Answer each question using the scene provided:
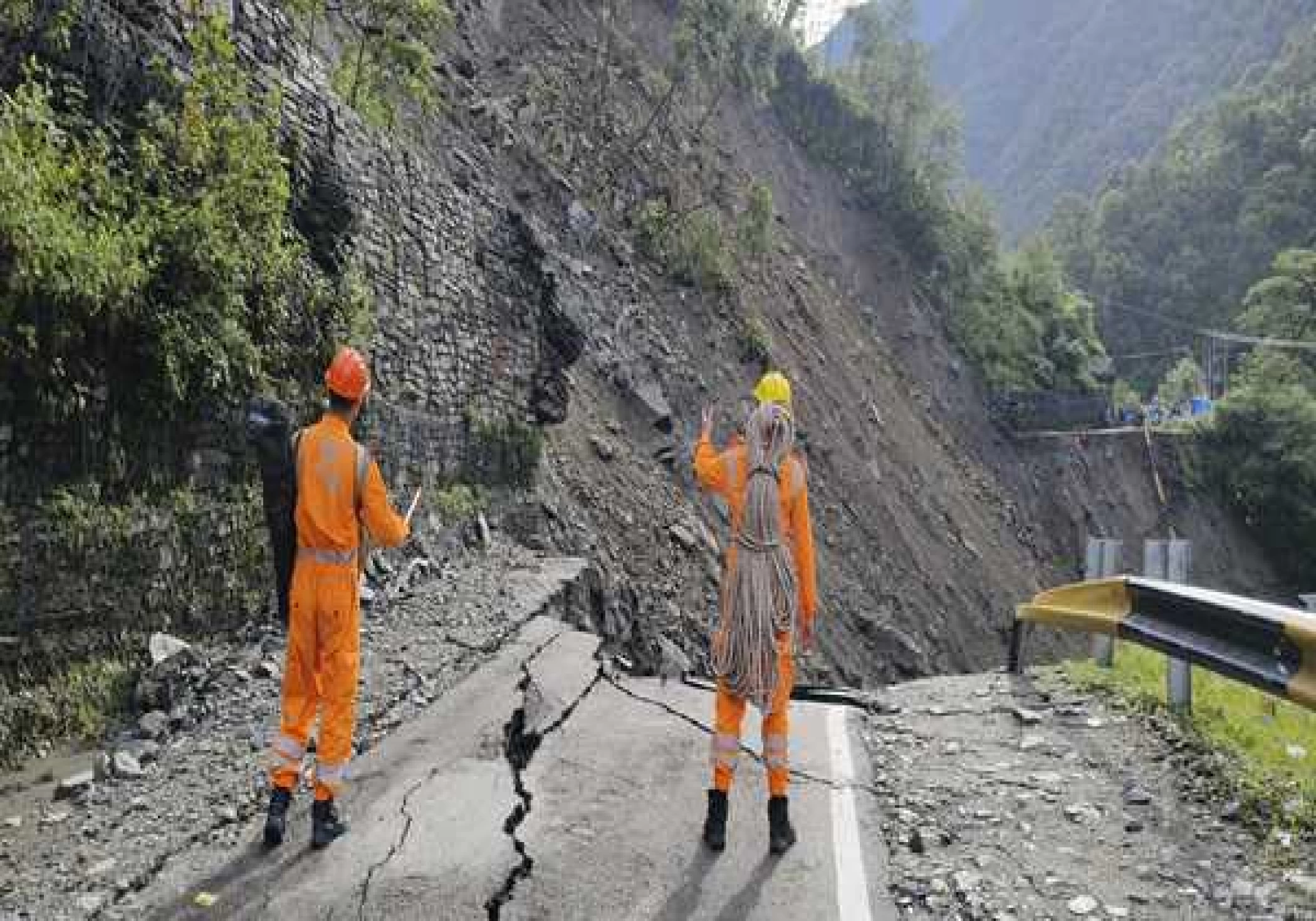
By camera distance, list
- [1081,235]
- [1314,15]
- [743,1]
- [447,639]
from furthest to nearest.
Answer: [1314,15] → [1081,235] → [743,1] → [447,639]

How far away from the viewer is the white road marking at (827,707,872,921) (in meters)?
3.64

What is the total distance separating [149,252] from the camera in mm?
5090

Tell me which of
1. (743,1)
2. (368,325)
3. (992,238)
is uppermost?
(743,1)

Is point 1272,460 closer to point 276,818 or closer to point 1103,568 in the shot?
point 1103,568

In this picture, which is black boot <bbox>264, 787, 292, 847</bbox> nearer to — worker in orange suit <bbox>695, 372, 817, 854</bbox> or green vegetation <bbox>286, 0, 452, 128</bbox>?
worker in orange suit <bbox>695, 372, 817, 854</bbox>

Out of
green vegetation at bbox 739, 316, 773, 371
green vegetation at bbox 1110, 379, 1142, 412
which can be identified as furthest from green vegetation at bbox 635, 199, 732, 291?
green vegetation at bbox 1110, 379, 1142, 412

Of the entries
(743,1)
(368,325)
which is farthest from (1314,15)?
(368,325)

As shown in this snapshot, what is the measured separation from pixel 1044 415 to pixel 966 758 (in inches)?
1481

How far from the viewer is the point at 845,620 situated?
669 inches

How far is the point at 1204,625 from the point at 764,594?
2298 millimetres

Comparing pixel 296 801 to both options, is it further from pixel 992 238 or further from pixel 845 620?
pixel 992 238

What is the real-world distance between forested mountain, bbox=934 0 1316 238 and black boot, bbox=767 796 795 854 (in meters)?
119

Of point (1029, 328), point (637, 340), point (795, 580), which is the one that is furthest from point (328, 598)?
point (1029, 328)

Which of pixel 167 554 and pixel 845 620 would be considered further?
pixel 845 620
